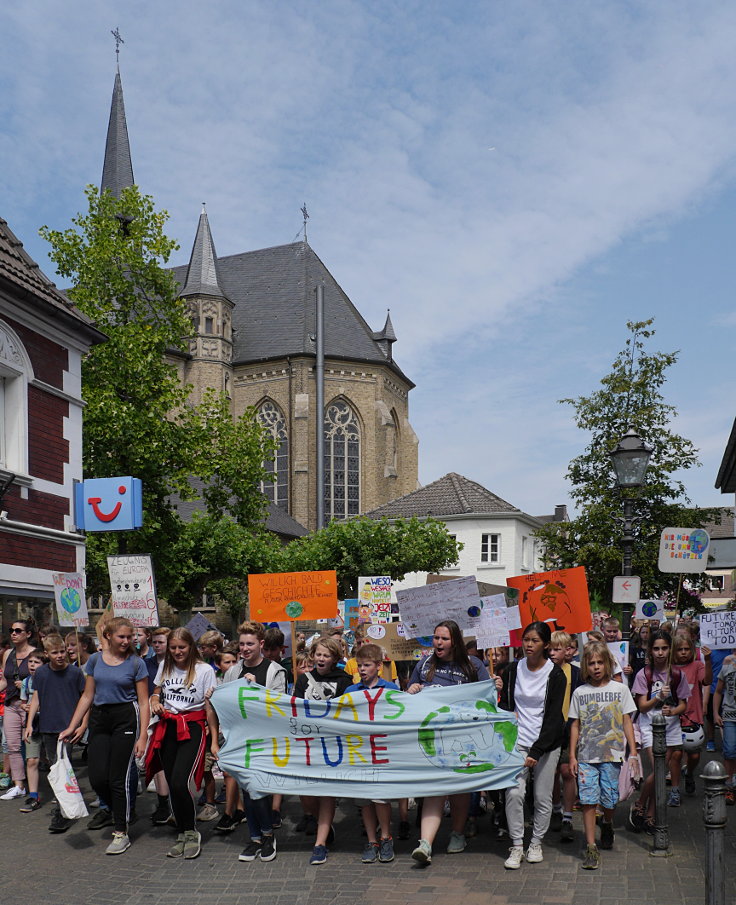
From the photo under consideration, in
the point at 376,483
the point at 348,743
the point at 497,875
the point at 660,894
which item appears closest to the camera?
the point at 660,894

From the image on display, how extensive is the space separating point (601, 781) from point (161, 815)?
3685mm

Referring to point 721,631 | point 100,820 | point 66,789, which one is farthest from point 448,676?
point 721,631

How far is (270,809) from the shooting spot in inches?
299

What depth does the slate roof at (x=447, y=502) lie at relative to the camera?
55250mm

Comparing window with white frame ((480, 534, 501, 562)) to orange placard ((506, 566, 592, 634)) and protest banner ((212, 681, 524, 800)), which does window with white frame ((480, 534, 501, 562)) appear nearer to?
Result: orange placard ((506, 566, 592, 634))

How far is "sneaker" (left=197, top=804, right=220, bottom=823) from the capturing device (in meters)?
8.71

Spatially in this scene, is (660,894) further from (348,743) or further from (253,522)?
(253,522)

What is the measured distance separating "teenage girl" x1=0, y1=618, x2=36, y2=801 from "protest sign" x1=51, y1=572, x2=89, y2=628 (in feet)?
4.40

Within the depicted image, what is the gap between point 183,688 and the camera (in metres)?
7.80

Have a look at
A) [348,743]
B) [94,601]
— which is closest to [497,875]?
[348,743]

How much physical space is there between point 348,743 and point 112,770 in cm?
180

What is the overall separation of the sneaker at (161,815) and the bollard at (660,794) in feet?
12.8

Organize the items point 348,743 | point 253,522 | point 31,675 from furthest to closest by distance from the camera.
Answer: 1. point 253,522
2. point 31,675
3. point 348,743

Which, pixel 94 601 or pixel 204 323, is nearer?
pixel 94 601
